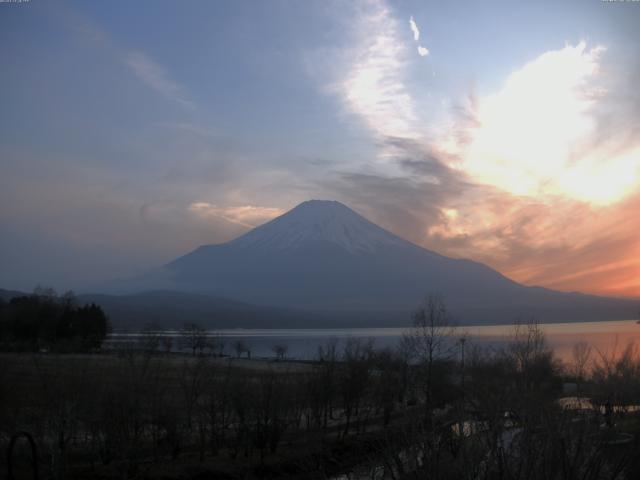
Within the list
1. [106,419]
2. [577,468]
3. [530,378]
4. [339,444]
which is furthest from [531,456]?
[530,378]

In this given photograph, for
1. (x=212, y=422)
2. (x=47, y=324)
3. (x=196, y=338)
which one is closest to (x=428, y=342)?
(x=212, y=422)

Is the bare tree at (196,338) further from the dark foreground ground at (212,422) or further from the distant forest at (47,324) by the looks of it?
the dark foreground ground at (212,422)

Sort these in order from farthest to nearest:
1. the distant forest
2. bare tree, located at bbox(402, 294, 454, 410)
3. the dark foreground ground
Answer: the distant forest < bare tree, located at bbox(402, 294, 454, 410) < the dark foreground ground

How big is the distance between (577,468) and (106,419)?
1729cm

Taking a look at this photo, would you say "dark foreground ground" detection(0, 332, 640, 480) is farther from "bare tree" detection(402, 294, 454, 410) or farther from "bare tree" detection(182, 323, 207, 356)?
"bare tree" detection(182, 323, 207, 356)

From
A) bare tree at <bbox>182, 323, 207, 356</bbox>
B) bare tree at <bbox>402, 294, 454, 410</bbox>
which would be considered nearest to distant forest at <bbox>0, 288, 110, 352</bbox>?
bare tree at <bbox>182, 323, 207, 356</bbox>

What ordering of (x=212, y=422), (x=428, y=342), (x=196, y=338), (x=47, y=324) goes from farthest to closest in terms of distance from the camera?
1. (x=196, y=338)
2. (x=47, y=324)
3. (x=428, y=342)
4. (x=212, y=422)

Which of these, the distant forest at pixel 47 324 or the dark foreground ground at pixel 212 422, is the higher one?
the distant forest at pixel 47 324

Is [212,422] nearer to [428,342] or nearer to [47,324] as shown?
[428,342]

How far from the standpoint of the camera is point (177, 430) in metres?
23.8

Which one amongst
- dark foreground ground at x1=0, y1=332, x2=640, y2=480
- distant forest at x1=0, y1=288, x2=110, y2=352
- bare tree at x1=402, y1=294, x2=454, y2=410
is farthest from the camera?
distant forest at x1=0, y1=288, x2=110, y2=352

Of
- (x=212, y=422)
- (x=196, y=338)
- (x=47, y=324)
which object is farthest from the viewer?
(x=196, y=338)

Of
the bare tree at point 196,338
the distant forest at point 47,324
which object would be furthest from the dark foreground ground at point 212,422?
the distant forest at point 47,324

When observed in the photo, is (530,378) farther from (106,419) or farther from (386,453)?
(386,453)
